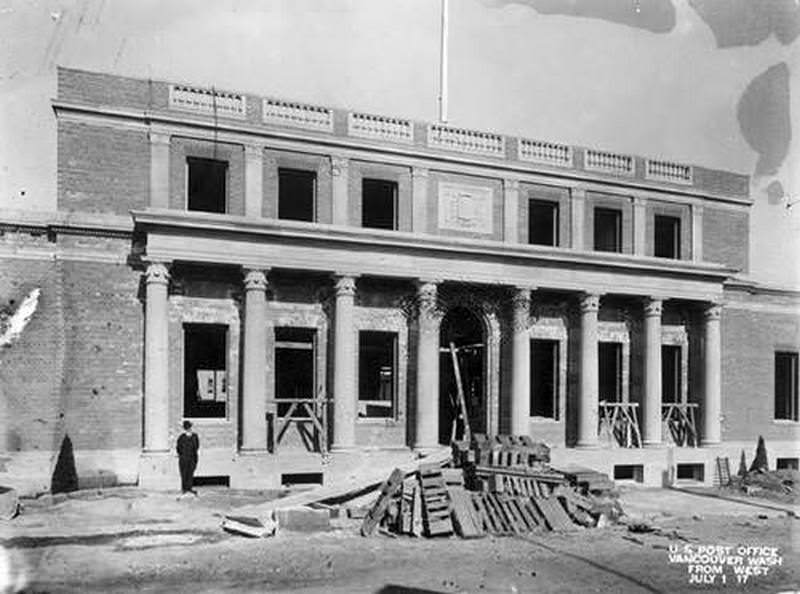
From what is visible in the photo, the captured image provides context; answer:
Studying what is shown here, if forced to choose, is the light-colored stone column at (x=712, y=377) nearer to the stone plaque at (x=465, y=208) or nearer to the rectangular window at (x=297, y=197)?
the stone plaque at (x=465, y=208)

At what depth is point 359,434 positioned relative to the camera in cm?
2070

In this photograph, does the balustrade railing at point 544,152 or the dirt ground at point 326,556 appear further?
the balustrade railing at point 544,152

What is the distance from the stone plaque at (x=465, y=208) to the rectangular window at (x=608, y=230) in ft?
12.6

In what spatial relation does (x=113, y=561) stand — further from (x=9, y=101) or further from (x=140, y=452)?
(x=9, y=101)

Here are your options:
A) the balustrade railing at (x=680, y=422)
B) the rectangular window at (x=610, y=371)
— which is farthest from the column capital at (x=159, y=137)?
the balustrade railing at (x=680, y=422)

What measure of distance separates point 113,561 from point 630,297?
16.4 meters

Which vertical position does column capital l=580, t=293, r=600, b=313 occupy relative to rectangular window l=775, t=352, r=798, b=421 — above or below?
above

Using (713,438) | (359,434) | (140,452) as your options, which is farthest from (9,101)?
(713,438)

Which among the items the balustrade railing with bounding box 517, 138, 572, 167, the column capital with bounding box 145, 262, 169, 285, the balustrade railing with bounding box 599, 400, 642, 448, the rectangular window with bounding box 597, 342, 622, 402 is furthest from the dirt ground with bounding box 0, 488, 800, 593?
the balustrade railing with bounding box 517, 138, 572, 167

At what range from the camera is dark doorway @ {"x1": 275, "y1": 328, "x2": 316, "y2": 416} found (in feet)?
66.4

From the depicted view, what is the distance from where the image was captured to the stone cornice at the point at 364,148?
18641mm

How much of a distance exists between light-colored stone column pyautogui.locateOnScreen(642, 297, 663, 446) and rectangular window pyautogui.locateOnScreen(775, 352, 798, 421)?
584cm

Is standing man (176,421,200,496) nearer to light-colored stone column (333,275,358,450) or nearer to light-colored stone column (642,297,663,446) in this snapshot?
light-colored stone column (333,275,358,450)

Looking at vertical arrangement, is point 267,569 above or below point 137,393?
below
